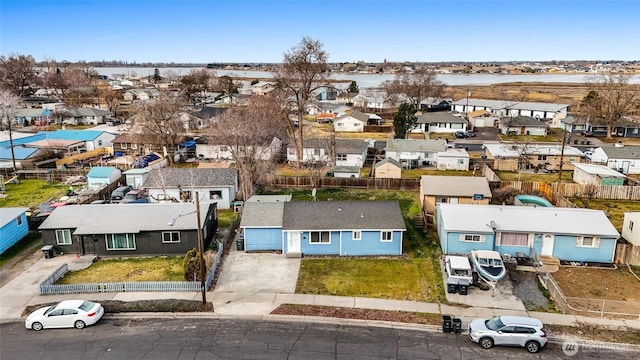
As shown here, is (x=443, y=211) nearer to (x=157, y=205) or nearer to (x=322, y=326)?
(x=322, y=326)

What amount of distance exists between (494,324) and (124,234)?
24.4 meters

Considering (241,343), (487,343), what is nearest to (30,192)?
(241,343)

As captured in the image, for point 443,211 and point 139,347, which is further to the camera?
point 443,211

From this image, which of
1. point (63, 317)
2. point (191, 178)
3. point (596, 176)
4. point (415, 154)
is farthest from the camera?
point (415, 154)

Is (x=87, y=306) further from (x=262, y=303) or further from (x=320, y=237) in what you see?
(x=320, y=237)

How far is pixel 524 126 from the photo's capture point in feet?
259

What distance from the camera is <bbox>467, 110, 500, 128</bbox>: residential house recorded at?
86438 millimetres

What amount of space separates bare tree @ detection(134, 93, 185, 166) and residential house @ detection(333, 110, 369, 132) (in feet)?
110

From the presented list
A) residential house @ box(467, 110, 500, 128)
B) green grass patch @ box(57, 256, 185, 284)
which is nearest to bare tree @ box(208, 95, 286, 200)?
green grass patch @ box(57, 256, 185, 284)

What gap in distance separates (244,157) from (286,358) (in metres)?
29.4

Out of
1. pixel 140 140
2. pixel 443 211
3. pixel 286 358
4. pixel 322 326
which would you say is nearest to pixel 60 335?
pixel 286 358

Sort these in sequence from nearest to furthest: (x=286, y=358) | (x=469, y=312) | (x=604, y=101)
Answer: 1. (x=286, y=358)
2. (x=469, y=312)
3. (x=604, y=101)

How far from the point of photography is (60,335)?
2206 cm

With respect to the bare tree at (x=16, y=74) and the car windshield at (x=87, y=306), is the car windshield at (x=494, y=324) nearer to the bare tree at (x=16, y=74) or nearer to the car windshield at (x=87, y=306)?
the car windshield at (x=87, y=306)
